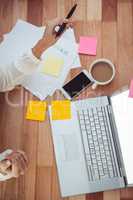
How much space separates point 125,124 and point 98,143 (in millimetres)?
108

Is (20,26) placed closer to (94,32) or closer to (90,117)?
(94,32)

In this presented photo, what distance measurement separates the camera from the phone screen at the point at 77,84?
138cm

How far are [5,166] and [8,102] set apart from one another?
0.25m

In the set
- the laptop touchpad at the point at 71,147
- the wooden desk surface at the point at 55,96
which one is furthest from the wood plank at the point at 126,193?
the laptop touchpad at the point at 71,147

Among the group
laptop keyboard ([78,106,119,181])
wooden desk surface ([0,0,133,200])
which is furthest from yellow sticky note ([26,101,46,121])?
laptop keyboard ([78,106,119,181])

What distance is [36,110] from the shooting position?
4.50ft

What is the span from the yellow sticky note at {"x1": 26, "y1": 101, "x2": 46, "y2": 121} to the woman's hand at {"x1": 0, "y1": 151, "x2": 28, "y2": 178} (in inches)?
4.9

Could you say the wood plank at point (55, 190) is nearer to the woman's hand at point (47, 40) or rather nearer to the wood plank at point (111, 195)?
the wood plank at point (111, 195)

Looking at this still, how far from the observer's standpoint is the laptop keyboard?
4.31 feet

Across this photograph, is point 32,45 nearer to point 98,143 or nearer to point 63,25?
point 63,25

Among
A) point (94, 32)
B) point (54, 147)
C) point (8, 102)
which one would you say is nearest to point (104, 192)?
point (54, 147)

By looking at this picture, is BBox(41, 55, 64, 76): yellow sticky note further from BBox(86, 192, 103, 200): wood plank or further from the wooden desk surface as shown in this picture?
BBox(86, 192, 103, 200): wood plank

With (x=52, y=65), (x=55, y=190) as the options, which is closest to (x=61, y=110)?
(x=52, y=65)

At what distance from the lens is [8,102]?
1.39 meters
